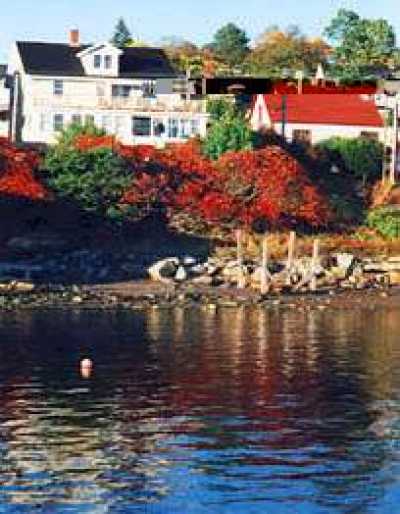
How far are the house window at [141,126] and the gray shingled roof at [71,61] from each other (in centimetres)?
535

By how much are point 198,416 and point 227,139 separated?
184 ft

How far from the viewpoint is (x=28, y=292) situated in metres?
77.8

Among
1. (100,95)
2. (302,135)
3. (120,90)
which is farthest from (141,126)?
(302,135)

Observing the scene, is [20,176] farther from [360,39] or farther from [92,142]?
[360,39]

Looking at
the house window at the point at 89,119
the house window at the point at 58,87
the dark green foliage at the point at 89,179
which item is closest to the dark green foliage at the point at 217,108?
the house window at the point at 89,119

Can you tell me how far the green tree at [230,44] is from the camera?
166000 millimetres

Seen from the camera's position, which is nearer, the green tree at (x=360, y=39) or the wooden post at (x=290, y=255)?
the wooden post at (x=290, y=255)

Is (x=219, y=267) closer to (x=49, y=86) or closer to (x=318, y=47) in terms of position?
(x=49, y=86)

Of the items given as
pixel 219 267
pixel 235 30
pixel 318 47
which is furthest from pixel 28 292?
pixel 235 30

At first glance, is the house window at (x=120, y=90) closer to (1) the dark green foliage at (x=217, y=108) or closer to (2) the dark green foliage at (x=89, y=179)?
(1) the dark green foliage at (x=217, y=108)

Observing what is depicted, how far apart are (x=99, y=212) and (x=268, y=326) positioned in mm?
24845

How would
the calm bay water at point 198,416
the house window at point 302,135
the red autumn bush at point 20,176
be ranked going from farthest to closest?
the house window at point 302,135 → the red autumn bush at point 20,176 → the calm bay water at point 198,416

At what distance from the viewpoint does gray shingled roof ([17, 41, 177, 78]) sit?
10981cm

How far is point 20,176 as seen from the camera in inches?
3568
